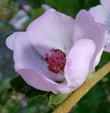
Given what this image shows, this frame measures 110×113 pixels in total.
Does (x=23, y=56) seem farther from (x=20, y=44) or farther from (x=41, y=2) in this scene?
(x=41, y=2)

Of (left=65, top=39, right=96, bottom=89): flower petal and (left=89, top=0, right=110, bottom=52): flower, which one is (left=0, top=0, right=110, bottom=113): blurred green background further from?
(left=89, top=0, right=110, bottom=52): flower

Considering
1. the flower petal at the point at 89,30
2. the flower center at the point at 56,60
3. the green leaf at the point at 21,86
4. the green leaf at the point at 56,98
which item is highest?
the flower petal at the point at 89,30

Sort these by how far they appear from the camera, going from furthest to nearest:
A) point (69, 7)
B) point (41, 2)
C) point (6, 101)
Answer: point (6, 101)
point (41, 2)
point (69, 7)

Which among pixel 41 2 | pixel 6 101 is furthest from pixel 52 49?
pixel 6 101

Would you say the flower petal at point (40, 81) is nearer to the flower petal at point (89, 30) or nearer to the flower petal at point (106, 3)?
the flower petal at point (89, 30)

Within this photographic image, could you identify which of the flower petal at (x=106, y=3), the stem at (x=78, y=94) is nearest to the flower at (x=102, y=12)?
the flower petal at (x=106, y=3)

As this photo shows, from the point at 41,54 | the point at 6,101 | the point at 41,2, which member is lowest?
the point at 6,101

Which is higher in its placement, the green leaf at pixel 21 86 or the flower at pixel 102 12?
the flower at pixel 102 12

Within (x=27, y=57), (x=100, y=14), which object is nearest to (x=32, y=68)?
(x=27, y=57)
